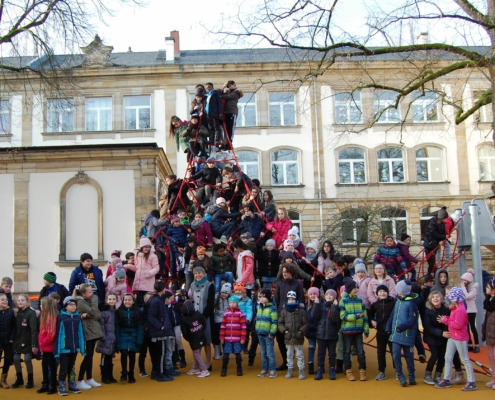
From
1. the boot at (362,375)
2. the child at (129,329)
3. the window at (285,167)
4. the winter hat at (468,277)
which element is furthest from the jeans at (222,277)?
the window at (285,167)

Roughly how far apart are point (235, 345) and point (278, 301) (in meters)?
0.94

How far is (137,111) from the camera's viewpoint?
37.1 m

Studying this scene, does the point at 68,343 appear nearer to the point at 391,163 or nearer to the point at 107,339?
the point at 107,339

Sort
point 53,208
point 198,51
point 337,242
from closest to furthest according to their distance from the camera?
point 53,208
point 337,242
point 198,51

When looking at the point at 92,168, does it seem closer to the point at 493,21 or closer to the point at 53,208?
the point at 53,208

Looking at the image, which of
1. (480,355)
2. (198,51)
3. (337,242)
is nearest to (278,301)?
(480,355)

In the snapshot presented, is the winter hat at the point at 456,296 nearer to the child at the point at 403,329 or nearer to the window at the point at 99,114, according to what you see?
the child at the point at 403,329

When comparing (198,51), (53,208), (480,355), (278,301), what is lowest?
(480,355)

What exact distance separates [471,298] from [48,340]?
7185 millimetres

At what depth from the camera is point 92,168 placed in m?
20.5

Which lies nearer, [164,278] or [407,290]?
[407,290]

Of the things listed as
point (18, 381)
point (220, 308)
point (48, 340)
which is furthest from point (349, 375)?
point (18, 381)

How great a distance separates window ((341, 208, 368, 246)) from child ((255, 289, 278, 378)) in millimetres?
20506

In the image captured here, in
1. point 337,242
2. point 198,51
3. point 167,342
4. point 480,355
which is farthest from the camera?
point 198,51
